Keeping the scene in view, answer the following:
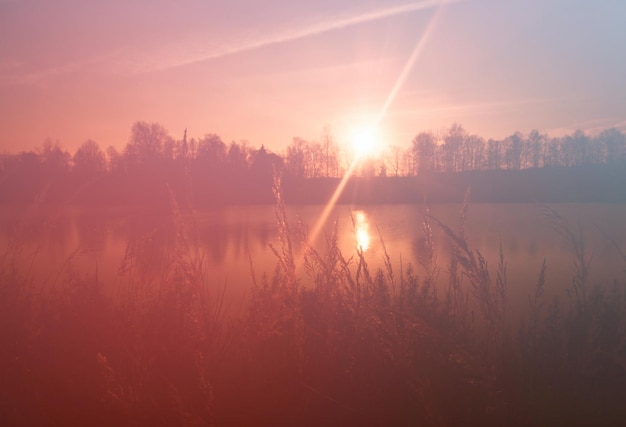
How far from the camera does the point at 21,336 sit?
4.38 m

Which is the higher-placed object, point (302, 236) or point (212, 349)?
point (302, 236)

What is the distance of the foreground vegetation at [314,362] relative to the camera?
3080mm

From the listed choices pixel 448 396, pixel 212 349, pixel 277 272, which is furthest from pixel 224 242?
pixel 448 396

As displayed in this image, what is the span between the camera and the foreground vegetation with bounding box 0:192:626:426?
308 cm

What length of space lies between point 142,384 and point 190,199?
1.80 m

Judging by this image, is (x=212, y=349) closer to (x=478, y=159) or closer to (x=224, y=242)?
(x=224, y=242)

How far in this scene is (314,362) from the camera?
12.5ft

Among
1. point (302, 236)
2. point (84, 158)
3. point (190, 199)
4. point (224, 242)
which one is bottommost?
point (224, 242)

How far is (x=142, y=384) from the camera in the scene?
3.23 m

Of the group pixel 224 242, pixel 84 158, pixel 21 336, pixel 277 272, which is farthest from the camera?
pixel 84 158

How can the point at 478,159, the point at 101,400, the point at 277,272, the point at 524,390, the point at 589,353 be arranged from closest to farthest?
the point at 101,400 → the point at 524,390 → the point at 589,353 → the point at 277,272 → the point at 478,159

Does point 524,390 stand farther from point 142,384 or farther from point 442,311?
point 142,384

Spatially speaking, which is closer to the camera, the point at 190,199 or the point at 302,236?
the point at 302,236

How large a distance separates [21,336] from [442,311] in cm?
404
